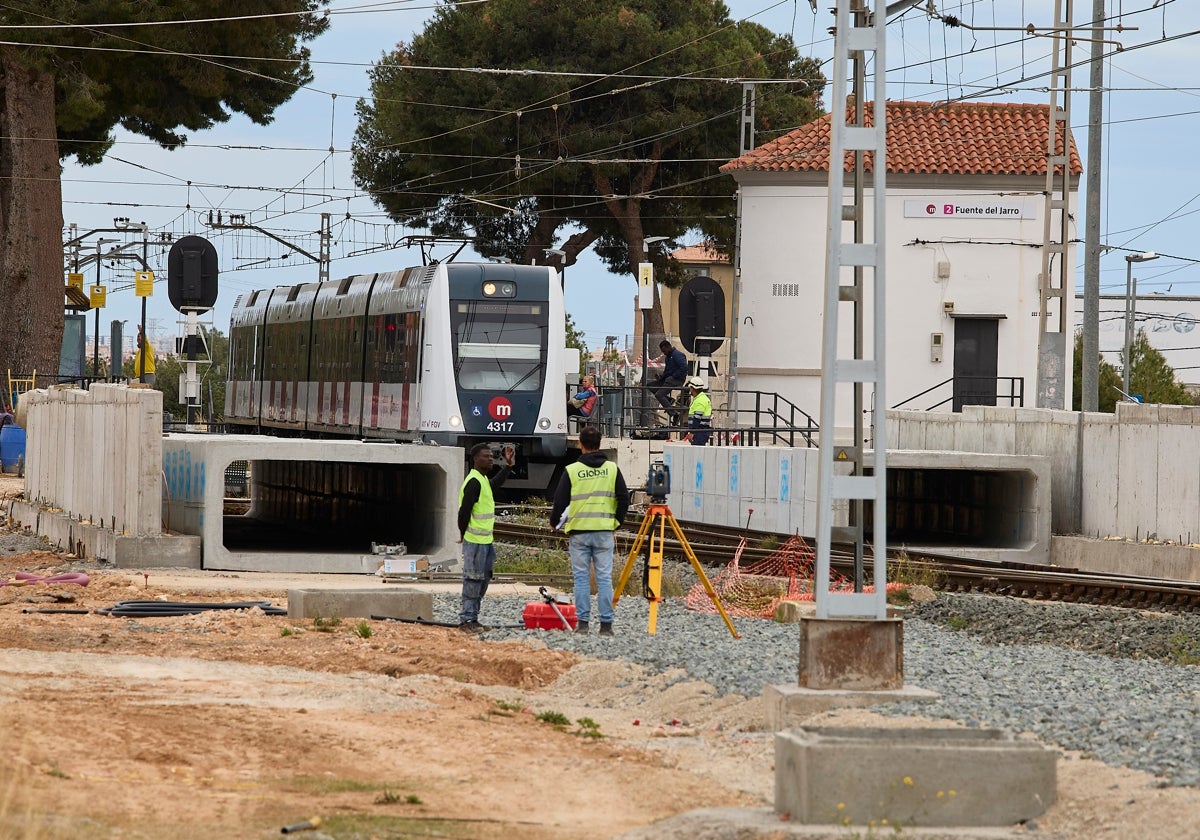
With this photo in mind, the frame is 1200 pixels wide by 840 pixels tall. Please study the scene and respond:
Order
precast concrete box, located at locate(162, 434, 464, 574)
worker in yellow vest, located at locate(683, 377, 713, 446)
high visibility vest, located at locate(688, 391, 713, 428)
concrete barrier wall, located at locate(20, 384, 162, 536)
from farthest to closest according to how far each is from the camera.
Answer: high visibility vest, located at locate(688, 391, 713, 428)
worker in yellow vest, located at locate(683, 377, 713, 446)
precast concrete box, located at locate(162, 434, 464, 574)
concrete barrier wall, located at locate(20, 384, 162, 536)

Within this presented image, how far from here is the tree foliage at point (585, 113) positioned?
171 feet

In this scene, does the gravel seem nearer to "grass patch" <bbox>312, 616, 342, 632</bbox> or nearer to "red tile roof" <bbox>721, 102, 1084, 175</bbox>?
"grass patch" <bbox>312, 616, 342, 632</bbox>

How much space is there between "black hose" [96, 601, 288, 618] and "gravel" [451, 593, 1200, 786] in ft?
5.45

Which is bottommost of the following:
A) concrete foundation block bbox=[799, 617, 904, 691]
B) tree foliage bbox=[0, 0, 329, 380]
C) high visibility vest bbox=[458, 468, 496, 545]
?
concrete foundation block bbox=[799, 617, 904, 691]

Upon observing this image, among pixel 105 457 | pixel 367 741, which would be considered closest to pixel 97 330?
pixel 105 457

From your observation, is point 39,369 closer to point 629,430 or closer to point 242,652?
point 629,430

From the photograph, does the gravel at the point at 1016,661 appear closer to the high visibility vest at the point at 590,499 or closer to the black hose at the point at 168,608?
the high visibility vest at the point at 590,499

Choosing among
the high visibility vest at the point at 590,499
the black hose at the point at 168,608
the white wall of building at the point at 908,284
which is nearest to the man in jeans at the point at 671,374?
the white wall of building at the point at 908,284

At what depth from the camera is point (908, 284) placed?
44219mm

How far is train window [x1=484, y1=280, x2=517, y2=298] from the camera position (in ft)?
93.9

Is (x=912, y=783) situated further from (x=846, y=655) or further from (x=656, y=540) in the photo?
(x=656, y=540)

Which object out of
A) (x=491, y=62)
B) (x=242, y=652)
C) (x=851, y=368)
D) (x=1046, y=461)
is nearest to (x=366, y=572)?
(x=242, y=652)

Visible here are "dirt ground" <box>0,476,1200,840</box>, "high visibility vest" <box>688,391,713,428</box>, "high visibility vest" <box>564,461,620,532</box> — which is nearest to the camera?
"dirt ground" <box>0,476,1200,840</box>

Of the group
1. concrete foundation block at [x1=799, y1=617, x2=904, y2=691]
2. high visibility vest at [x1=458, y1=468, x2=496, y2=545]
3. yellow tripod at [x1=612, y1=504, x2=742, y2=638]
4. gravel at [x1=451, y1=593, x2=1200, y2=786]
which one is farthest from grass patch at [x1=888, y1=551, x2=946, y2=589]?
concrete foundation block at [x1=799, y1=617, x2=904, y2=691]
